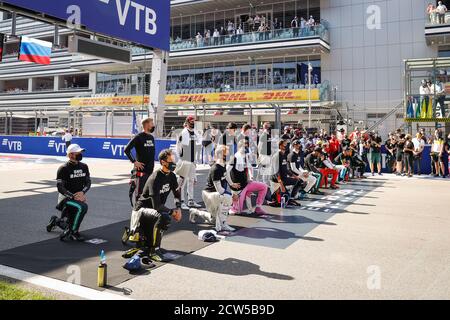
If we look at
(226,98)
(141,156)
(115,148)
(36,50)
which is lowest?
(141,156)

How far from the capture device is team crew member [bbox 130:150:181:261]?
530 cm

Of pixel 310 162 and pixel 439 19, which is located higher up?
pixel 439 19

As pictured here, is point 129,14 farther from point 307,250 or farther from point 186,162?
point 307,250

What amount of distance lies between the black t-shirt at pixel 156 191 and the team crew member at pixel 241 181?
2316mm

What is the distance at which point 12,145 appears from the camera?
26219 millimetres

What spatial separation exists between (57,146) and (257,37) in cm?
1835

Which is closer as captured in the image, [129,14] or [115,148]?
[129,14]

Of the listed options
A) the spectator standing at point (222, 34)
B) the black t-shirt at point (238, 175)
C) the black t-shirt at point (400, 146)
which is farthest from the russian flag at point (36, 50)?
the spectator standing at point (222, 34)

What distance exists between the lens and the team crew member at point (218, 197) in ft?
23.1

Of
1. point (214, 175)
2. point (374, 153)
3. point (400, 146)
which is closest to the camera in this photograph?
point (214, 175)

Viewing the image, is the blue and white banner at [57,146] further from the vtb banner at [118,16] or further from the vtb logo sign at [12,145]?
the vtb banner at [118,16]

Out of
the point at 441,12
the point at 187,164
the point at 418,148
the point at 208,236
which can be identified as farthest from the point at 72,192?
the point at 441,12

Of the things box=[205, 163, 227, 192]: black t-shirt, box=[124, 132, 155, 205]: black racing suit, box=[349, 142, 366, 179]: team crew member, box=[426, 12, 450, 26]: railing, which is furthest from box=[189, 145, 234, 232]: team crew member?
box=[426, 12, 450, 26]: railing
